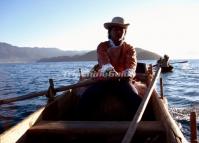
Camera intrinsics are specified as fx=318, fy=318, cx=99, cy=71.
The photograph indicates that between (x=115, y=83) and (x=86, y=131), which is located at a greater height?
(x=115, y=83)

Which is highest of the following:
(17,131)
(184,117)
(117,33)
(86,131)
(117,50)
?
(117,33)

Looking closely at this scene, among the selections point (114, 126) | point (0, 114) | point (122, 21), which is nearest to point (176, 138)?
point (114, 126)

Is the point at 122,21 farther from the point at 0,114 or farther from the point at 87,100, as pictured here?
the point at 0,114

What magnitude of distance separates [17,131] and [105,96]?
6.71ft

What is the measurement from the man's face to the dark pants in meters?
1.03

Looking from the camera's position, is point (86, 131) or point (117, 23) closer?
point (86, 131)

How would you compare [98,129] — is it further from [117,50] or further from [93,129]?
[117,50]

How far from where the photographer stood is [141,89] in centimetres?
681

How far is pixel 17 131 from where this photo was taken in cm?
428

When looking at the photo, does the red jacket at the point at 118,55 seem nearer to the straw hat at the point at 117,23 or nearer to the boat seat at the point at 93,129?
the straw hat at the point at 117,23

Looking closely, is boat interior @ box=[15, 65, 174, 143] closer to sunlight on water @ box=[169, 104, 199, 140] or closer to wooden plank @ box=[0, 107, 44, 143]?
wooden plank @ box=[0, 107, 44, 143]

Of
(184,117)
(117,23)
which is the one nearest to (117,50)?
(117,23)

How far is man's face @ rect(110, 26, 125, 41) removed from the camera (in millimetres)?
6297

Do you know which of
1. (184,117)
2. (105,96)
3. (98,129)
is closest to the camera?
(98,129)
